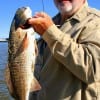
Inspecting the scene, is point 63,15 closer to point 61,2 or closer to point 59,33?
point 61,2

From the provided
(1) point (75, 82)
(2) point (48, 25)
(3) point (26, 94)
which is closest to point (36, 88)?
(3) point (26, 94)

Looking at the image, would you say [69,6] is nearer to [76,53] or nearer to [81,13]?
[81,13]

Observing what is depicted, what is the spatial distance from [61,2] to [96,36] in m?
0.71

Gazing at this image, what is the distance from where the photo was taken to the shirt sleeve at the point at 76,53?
4.40m

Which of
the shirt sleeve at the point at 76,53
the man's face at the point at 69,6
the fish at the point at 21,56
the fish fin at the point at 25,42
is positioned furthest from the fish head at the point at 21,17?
the man's face at the point at 69,6

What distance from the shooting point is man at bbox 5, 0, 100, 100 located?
4418 millimetres

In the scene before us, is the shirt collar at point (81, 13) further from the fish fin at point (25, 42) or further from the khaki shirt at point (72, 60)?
the fish fin at point (25, 42)

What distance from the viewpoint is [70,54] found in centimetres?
443

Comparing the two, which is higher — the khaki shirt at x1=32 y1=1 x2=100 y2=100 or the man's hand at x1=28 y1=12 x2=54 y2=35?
the man's hand at x1=28 y1=12 x2=54 y2=35

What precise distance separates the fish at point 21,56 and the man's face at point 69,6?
1.86ft

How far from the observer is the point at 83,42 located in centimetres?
454

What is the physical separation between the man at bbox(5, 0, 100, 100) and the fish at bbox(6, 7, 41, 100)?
13 centimetres

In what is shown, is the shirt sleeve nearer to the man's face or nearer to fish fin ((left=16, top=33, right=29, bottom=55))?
fish fin ((left=16, top=33, right=29, bottom=55))

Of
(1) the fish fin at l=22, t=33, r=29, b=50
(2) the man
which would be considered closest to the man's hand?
(2) the man
